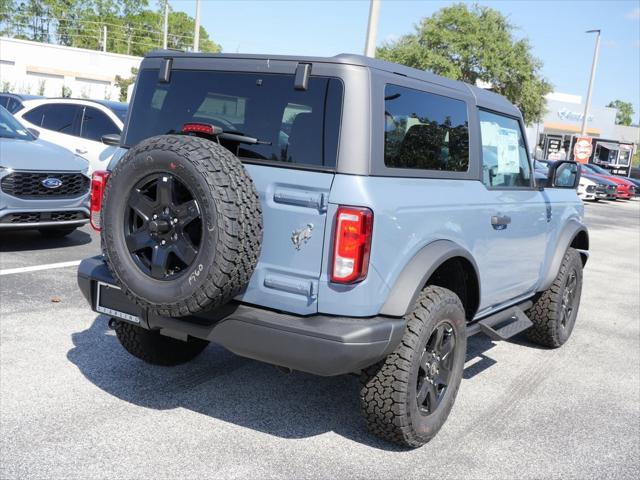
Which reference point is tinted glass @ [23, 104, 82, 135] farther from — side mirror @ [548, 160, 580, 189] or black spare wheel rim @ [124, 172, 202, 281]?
black spare wheel rim @ [124, 172, 202, 281]

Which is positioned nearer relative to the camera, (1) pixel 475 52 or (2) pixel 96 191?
(2) pixel 96 191

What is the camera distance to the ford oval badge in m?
7.92

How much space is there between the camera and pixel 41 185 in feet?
26.0

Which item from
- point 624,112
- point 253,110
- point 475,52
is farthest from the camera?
point 624,112

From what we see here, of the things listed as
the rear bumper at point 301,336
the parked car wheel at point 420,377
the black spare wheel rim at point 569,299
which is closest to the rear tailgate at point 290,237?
the rear bumper at point 301,336

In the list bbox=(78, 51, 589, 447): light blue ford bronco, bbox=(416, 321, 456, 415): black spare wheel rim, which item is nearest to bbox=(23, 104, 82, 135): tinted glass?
bbox=(78, 51, 589, 447): light blue ford bronco

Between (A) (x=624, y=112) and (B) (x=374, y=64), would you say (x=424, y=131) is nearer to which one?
(B) (x=374, y=64)

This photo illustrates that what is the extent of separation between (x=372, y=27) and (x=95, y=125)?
503cm

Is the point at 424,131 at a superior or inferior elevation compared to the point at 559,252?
superior

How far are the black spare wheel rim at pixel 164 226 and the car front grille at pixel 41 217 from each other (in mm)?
4706

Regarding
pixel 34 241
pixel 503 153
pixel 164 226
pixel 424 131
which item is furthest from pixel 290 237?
pixel 34 241

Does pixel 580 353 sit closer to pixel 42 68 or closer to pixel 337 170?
pixel 337 170

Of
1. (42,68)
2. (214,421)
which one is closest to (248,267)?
(214,421)

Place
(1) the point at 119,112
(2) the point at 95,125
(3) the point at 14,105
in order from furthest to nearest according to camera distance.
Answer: (3) the point at 14,105 < (1) the point at 119,112 < (2) the point at 95,125
